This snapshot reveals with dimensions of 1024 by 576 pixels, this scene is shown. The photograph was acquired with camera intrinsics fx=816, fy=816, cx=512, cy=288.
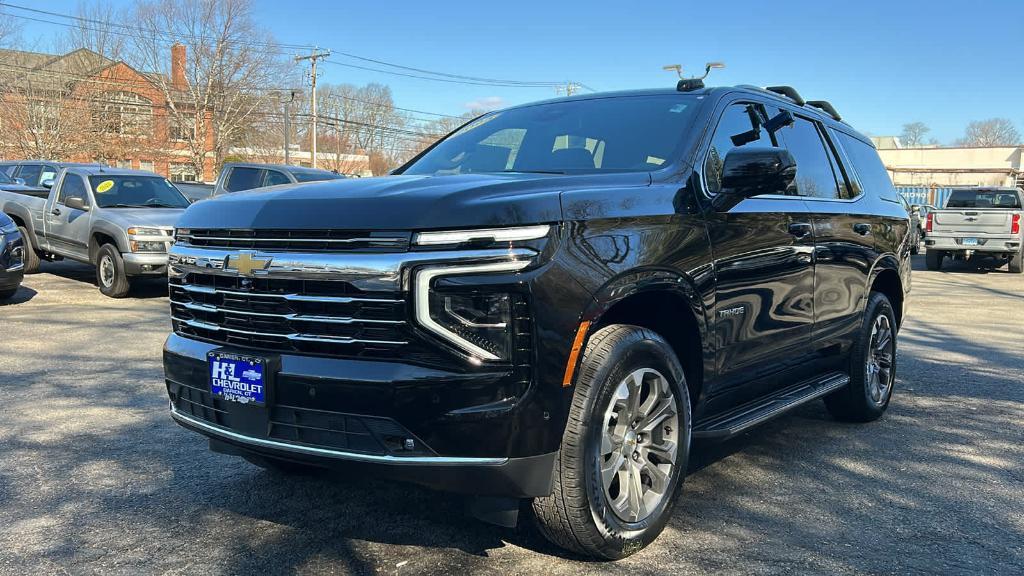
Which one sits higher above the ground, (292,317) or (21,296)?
(292,317)

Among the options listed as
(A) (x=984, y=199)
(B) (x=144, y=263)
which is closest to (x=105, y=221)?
(B) (x=144, y=263)

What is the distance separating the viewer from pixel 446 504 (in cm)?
379

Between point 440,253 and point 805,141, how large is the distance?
3.15 metres

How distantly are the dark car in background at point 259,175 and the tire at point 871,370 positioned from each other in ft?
31.9

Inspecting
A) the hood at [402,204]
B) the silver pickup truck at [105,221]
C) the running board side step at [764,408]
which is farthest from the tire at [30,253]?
the running board side step at [764,408]

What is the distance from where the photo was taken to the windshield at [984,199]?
18.6 meters

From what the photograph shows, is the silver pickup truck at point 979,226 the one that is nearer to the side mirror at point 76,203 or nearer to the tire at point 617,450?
the side mirror at point 76,203

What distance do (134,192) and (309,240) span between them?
1057cm

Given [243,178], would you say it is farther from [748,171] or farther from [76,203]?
[748,171]

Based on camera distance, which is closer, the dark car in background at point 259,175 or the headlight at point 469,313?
the headlight at point 469,313

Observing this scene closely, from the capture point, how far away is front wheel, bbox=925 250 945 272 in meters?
19.1

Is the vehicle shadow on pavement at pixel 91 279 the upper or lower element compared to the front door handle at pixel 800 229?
lower

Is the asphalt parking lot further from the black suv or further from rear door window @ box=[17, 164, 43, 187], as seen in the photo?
rear door window @ box=[17, 164, 43, 187]

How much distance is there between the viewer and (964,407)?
5.89m
